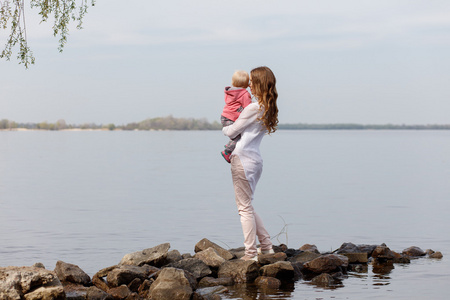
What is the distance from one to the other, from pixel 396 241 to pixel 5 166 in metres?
37.3

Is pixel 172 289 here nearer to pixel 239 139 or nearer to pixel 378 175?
pixel 239 139

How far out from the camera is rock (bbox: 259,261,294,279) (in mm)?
9953

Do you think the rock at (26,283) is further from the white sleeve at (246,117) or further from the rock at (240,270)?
the white sleeve at (246,117)

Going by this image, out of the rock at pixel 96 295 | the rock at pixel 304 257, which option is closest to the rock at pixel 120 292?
the rock at pixel 96 295

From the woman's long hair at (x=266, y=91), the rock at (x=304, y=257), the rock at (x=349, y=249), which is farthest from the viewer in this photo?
the rock at (x=349, y=249)

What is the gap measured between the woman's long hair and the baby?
14cm

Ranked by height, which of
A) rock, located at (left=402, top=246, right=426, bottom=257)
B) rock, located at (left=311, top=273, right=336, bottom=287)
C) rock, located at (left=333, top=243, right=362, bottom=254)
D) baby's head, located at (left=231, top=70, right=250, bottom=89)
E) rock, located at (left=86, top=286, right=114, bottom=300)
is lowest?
rock, located at (left=402, top=246, right=426, bottom=257)

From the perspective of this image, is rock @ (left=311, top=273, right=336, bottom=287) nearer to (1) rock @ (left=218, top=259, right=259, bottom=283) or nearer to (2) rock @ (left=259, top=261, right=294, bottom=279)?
(2) rock @ (left=259, top=261, right=294, bottom=279)

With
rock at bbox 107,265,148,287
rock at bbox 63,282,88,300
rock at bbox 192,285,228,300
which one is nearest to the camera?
rock at bbox 63,282,88,300

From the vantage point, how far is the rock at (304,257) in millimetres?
10898

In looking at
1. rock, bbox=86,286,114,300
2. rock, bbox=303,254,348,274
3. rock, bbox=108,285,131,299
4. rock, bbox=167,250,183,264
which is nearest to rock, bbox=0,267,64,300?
rock, bbox=86,286,114,300

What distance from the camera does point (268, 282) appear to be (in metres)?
9.77

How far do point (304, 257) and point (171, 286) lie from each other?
2.91 meters

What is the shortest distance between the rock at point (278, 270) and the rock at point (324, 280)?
1.37 feet
